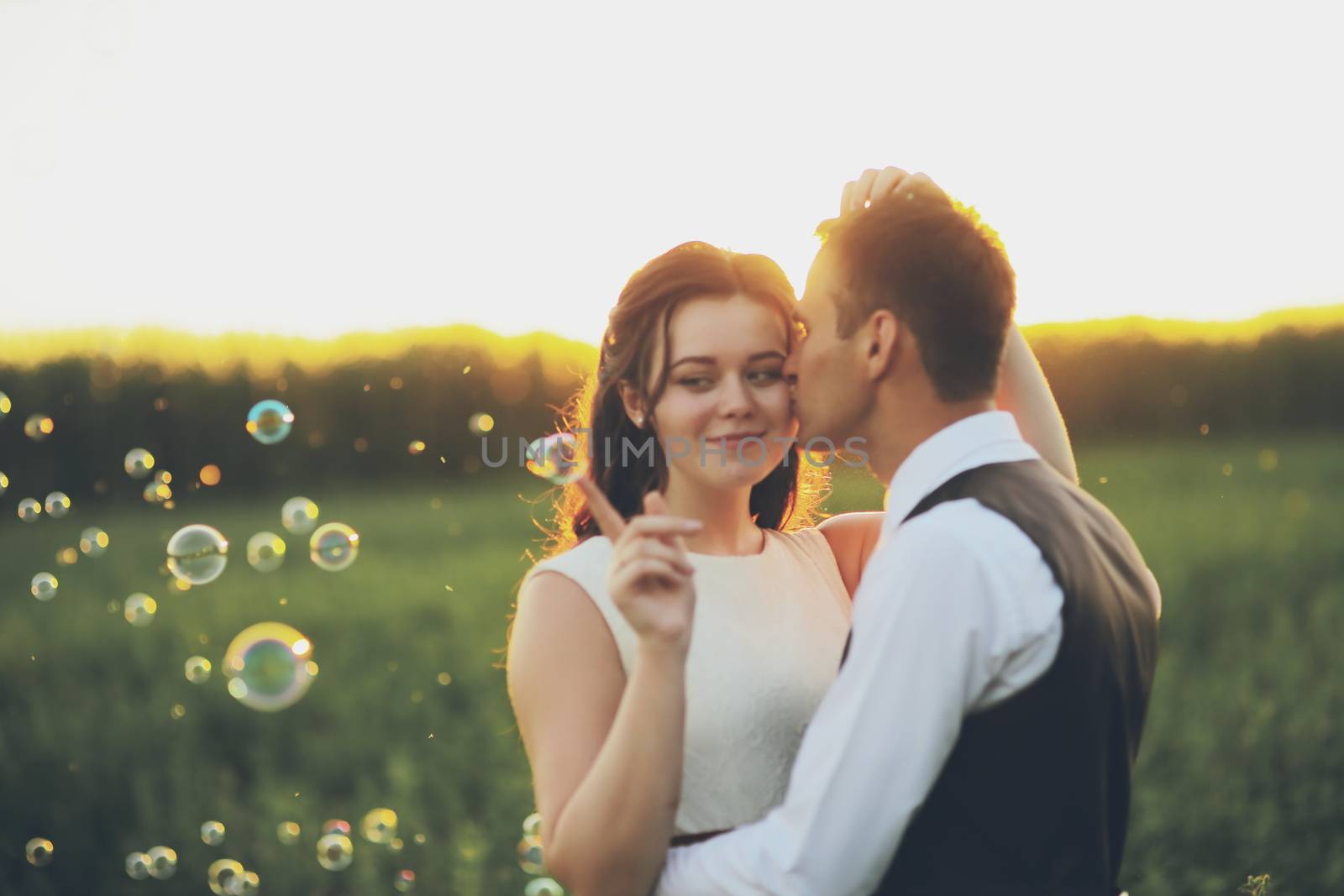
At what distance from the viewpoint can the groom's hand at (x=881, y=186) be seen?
216 centimetres

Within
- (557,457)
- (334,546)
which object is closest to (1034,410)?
(557,457)

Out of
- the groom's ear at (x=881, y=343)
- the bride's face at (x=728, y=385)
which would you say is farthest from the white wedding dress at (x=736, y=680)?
the groom's ear at (x=881, y=343)

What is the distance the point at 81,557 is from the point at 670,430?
11421mm

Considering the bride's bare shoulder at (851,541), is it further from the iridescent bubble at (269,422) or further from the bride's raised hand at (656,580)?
the iridescent bubble at (269,422)

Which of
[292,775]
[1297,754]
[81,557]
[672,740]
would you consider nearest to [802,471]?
[672,740]

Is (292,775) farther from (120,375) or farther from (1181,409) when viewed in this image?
(1181,409)

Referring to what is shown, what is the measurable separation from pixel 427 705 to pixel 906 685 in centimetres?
715

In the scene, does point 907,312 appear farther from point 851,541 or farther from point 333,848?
point 333,848

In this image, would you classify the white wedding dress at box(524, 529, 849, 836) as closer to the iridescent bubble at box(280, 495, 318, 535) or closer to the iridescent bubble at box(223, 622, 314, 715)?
the iridescent bubble at box(223, 622, 314, 715)

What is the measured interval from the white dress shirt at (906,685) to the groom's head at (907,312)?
15.2 inches

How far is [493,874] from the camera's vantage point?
615 cm

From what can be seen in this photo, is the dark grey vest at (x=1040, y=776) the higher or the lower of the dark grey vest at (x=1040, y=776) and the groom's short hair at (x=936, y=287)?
the lower

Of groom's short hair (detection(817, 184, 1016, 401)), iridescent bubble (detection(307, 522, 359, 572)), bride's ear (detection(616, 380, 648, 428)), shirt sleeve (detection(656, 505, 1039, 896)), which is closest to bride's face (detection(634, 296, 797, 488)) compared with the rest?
bride's ear (detection(616, 380, 648, 428))

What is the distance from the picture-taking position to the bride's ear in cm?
248
